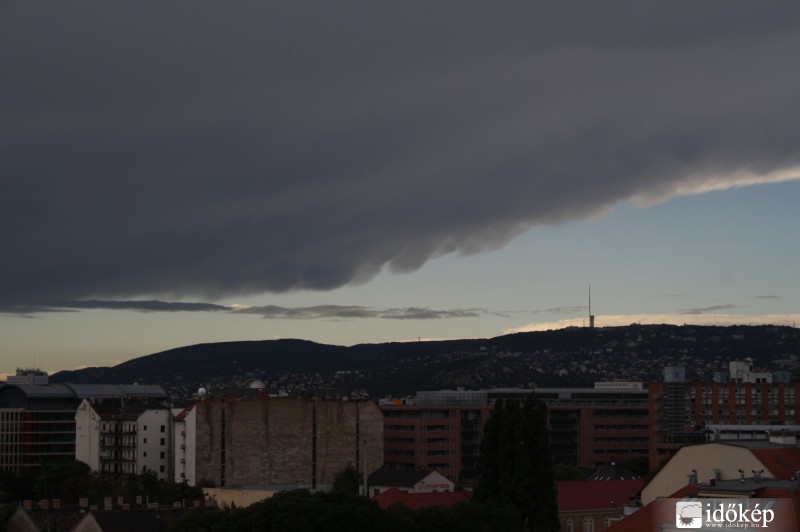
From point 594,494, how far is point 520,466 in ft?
61.5

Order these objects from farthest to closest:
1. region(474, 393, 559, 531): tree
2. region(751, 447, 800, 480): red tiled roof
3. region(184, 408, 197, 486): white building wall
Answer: region(184, 408, 197, 486): white building wall
region(474, 393, 559, 531): tree
region(751, 447, 800, 480): red tiled roof

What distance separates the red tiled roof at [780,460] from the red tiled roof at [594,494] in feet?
142

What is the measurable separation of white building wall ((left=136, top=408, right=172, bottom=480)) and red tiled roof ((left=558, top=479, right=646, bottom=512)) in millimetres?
83159

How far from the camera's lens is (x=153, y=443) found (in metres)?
192

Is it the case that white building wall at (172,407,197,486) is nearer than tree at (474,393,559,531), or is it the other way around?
tree at (474,393,559,531)

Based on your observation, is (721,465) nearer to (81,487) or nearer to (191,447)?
(81,487)

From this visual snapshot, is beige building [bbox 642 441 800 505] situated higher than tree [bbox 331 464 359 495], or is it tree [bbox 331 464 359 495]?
beige building [bbox 642 441 800 505]

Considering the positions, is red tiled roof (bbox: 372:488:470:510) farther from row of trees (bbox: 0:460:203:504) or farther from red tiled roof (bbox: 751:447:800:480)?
red tiled roof (bbox: 751:447:800:480)

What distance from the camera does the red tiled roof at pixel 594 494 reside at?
11737cm

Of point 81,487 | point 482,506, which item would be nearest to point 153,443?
point 81,487

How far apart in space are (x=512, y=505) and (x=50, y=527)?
3358 centimetres

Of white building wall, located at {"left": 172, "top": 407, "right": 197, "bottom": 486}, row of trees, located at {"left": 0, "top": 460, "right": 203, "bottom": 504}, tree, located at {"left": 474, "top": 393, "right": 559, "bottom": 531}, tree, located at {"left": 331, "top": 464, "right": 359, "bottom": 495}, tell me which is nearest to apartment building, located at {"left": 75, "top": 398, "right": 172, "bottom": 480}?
white building wall, located at {"left": 172, "top": 407, "right": 197, "bottom": 486}

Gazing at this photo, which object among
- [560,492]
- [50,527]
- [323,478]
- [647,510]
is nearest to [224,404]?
[323,478]

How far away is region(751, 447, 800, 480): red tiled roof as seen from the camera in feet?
224
